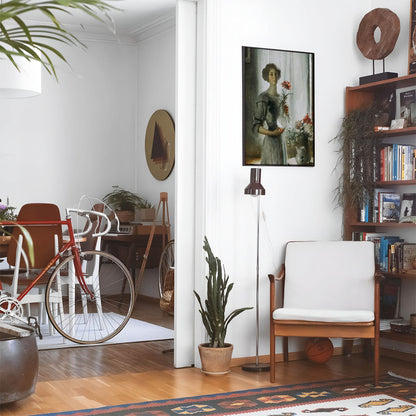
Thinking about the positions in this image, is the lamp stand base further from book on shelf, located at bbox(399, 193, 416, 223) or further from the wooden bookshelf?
book on shelf, located at bbox(399, 193, 416, 223)

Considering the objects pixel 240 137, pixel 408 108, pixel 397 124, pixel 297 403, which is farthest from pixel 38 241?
pixel 408 108

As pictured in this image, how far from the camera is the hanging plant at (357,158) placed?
478 cm

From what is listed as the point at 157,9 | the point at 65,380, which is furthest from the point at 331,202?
the point at 157,9

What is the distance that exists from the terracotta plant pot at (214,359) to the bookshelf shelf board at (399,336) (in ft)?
3.79

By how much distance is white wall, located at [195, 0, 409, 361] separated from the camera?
14.6 ft

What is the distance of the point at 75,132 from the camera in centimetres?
802

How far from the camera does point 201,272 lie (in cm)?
444

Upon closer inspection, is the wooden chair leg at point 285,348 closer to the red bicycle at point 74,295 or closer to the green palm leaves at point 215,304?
the green palm leaves at point 215,304

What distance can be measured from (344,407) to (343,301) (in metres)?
1.00

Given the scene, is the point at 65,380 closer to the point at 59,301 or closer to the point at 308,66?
the point at 59,301

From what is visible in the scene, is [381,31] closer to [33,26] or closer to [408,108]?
[408,108]

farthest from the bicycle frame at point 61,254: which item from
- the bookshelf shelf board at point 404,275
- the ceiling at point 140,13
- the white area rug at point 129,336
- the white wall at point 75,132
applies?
the white wall at point 75,132

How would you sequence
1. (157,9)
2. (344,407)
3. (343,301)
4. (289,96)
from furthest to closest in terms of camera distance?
(157,9) < (289,96) < (343,301) < (344,407)

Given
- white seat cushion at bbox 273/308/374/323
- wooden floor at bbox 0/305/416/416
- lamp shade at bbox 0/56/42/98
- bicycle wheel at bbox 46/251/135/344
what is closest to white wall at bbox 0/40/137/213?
bicycle wheel at bbox 46/251/135/344
